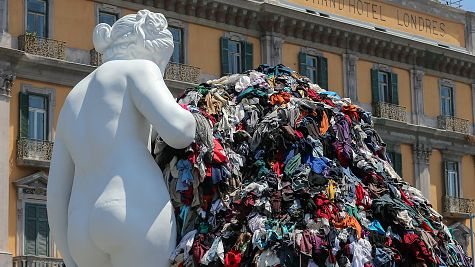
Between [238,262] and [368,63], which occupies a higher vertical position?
[368,63]

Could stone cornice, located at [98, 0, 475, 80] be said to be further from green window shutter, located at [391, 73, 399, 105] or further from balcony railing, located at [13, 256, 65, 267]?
balcony railing, located at [13, 256, 65, 267]

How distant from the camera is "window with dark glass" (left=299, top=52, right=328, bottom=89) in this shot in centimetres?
3130

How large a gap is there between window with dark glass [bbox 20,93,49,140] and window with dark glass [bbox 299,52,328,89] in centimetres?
801

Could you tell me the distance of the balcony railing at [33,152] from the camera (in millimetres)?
25094

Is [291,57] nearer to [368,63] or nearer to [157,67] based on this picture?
[368,63]

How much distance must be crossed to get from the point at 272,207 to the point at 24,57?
801 inches

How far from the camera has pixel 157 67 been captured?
6.05m

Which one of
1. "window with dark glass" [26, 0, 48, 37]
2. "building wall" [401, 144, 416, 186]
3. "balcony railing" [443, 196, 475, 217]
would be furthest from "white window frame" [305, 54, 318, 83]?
"window with dark glass" [26, 0, 48, 37]

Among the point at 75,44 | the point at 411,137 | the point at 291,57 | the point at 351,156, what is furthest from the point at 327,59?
the point at 351,156

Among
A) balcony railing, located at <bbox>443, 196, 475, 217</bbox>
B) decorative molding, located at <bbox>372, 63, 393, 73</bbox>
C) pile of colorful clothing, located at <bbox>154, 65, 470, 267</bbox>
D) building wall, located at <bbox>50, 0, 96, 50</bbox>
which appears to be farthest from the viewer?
balcony railing, located at <bbox>443, 196, 475, 217</bbox>

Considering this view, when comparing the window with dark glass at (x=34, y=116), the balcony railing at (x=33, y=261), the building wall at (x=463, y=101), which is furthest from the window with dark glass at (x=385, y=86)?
the balcony railing at (x=33, y=261)

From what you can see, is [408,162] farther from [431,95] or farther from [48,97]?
[48,97]

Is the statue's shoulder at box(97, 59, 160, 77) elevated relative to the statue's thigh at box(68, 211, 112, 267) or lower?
elevated

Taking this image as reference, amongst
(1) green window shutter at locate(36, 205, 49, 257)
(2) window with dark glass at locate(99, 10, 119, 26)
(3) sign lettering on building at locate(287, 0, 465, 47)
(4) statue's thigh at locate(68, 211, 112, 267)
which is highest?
(3) sign lettering on building at locate(287, 0, 465, 47)
